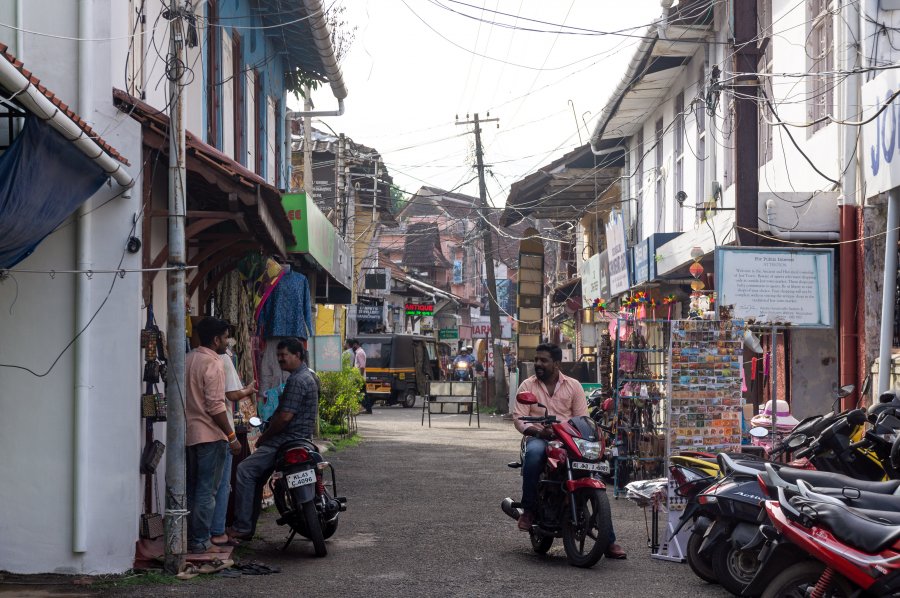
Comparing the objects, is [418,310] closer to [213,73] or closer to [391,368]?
[391,368]

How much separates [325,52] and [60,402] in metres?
9.53

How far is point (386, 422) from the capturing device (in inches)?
1084

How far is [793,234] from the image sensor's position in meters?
13.5

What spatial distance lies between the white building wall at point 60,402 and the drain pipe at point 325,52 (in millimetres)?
4751

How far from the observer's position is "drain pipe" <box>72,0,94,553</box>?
789 centimetres

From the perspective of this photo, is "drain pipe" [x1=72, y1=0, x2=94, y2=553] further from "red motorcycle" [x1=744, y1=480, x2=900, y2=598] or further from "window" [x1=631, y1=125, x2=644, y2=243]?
"window" [x1=631, y1=125, x2=644, y2=243]

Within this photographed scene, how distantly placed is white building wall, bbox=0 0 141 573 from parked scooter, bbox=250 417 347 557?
55.4 inches

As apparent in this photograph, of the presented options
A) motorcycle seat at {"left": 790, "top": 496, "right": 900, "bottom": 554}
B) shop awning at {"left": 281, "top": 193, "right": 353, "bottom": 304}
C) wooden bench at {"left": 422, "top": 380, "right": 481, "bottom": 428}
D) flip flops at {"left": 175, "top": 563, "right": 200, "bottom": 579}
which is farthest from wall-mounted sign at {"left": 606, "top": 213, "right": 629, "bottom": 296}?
motorcycle seat at {"left": 790, "top": 496, "right": 900, "bottom": 554}

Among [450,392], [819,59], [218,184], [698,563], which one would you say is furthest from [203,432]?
[450,392]

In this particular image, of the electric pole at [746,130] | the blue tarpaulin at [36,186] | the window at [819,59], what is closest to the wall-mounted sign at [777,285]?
the electric pole at [746,130]

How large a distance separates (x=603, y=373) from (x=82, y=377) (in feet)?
30.9

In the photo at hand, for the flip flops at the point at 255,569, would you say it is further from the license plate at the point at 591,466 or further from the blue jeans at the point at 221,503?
the license plate at the point at 591,466

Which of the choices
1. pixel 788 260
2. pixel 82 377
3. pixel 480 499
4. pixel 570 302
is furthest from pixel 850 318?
pixel 570 302

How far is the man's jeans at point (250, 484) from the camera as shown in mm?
9250
